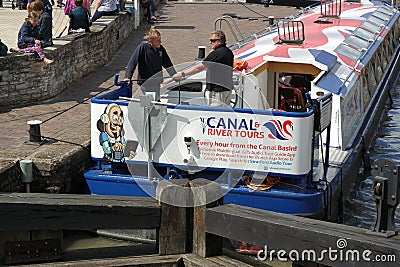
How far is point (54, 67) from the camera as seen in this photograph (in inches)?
575

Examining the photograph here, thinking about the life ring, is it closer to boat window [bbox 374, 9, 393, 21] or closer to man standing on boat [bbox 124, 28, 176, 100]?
man standing on boat [bbox 124, 28, 176, 100]

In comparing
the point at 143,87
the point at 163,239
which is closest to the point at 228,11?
the point at 143,87

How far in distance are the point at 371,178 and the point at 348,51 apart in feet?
7.50

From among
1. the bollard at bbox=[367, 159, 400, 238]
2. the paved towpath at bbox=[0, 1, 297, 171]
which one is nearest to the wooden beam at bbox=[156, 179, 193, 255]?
the bollard at bbox=[367, 159, 400, 238]

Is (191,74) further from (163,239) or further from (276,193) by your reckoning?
(163,239)

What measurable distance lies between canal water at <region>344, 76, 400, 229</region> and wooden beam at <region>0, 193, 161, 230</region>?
5556 millimetres

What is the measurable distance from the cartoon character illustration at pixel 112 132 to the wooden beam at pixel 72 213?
3.74 m

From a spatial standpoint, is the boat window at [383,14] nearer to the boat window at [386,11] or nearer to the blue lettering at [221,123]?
the boat window at [386,11]

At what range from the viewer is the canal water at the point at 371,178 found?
11.7 m

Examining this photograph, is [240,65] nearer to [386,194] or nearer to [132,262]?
[132,262]

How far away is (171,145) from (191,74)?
1.24 m

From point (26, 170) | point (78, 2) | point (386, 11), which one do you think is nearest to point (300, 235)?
point (26, 170)

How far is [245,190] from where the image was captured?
32.4ft

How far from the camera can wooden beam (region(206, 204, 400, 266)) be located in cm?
553
